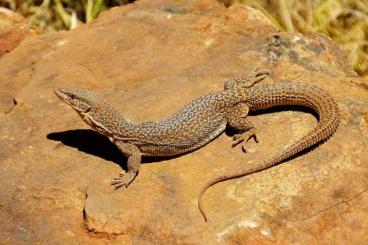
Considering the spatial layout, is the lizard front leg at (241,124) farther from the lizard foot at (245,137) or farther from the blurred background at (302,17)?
the blurred background at (302,17)

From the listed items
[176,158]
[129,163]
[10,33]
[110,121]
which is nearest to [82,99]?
[110,121]

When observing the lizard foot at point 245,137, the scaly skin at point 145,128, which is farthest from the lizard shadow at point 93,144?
the lizard foot at point 245,137

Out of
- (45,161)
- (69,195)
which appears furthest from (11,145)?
(69,195)

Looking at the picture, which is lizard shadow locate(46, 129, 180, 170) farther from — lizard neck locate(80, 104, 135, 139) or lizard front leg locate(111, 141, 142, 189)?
lizard neck locate(80, 104, 135, 139)

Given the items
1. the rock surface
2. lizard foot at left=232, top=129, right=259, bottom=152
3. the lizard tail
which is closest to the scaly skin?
the rock surface

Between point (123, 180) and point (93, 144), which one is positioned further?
point (93, 144)

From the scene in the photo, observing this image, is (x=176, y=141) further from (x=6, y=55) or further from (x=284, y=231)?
(x=6, y=55)

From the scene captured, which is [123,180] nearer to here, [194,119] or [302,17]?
[194,119]
